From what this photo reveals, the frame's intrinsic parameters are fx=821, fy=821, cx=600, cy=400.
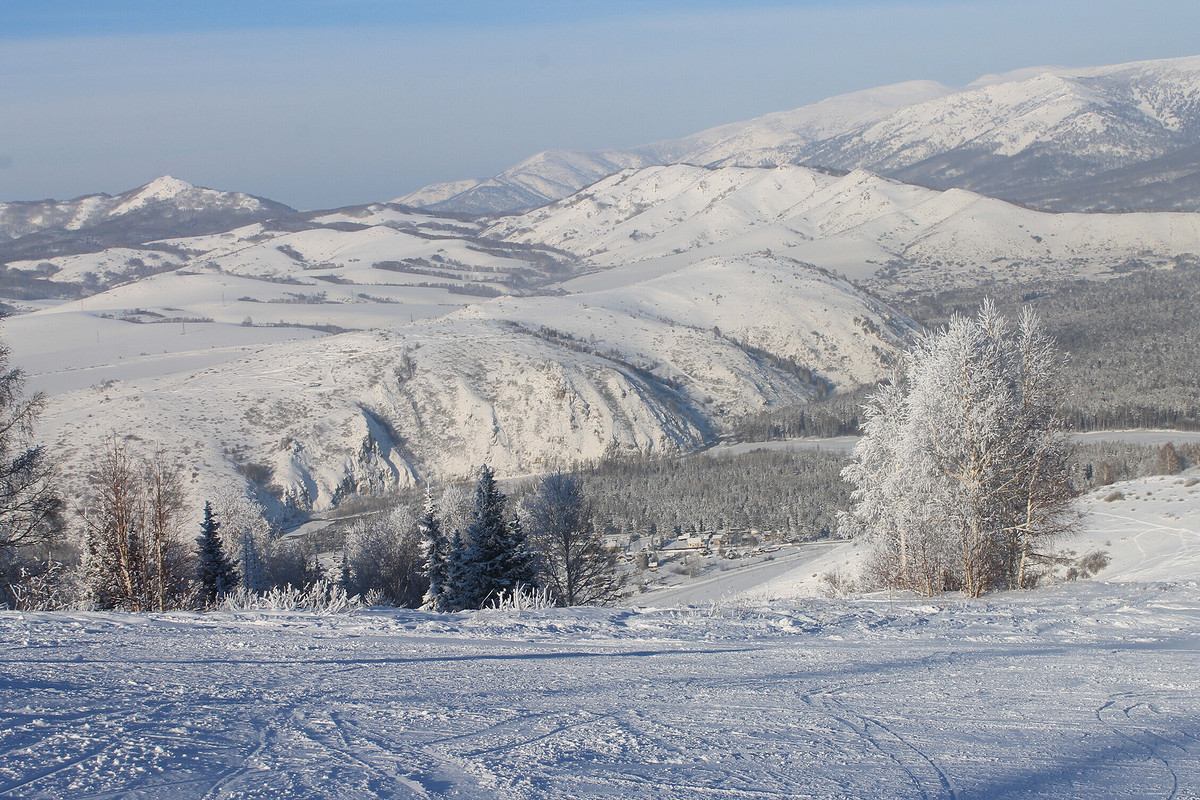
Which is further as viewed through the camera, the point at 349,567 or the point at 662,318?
the point at 662,318

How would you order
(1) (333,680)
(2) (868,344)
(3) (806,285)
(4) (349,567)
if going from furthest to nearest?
(3) (806,285) < (2) (868,344) < (4) (349,567) < (1) (333,680)

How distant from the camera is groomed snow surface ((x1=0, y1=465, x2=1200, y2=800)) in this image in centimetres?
464

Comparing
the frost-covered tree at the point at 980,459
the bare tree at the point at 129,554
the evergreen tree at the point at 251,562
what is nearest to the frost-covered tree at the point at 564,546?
the frost-covered tree at the point at 980,459

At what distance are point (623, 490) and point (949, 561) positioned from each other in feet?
207

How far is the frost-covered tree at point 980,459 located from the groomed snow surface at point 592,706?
625 cm

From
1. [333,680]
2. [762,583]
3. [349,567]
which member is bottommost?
[762,583]

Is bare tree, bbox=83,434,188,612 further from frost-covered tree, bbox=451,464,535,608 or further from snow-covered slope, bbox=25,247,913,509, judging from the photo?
snow-covered slope, bbox=25,247,913,509

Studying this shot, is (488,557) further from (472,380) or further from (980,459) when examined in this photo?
(472,380)

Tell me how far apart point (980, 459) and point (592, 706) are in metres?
13.3

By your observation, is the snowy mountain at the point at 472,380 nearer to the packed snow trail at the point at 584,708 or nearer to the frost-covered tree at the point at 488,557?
the frost-covered tree at the point at 488,557

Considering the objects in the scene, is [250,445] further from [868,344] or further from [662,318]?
[868,344]

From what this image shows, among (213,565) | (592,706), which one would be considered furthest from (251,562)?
(592,706)

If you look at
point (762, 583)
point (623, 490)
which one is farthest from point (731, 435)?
point (762, 583)

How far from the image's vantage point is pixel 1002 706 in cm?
645
